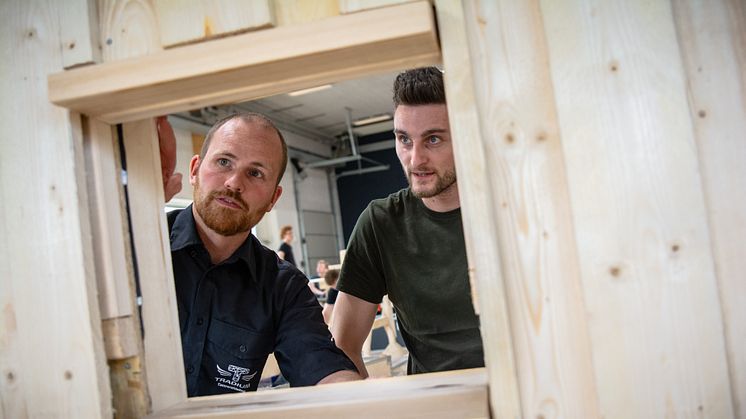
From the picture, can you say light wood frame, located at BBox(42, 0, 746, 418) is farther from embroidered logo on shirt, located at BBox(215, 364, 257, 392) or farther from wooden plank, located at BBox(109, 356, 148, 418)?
embroidered logo on shirt, located at BBox(215, 364, 257, 392)

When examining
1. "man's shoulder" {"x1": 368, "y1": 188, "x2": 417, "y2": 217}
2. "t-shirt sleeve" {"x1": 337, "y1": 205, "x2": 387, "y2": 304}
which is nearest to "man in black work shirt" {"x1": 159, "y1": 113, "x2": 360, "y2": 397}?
"t-shirt sleeve" {"x1": 337, "y1": 205, "x2": 387, "y2": 304}

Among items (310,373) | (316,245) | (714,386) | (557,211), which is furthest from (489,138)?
(316,245)

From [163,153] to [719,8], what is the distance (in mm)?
1668

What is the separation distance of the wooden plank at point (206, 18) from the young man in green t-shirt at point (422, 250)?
120 centimetres

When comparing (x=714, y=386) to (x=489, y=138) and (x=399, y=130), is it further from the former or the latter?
(x=399, y=130)

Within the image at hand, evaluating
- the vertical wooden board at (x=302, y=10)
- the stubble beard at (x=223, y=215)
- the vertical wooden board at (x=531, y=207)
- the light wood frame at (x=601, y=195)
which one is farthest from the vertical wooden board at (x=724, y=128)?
the stubble beard at (x=223, y=215)

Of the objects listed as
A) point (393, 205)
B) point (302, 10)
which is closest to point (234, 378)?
point (393, 205)

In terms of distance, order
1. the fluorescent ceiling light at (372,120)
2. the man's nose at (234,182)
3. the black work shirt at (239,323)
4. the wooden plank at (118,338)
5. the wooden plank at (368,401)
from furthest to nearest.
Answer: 1. the fluorescent ceiling light at (372,120)
2. the man's nose at (234,182)
3. the black work shirt at (239,323)
4. the wooden plank at (118,338)
5. the wooden plank at (368,401)

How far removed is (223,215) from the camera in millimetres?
2080

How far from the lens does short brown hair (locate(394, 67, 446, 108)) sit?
213 cm

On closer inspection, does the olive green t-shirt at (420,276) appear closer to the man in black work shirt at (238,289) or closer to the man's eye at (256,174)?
the man in black work shirt at (238,289)

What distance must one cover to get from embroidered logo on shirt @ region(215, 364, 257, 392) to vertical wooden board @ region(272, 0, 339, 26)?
140 centimetres

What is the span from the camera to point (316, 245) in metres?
13.8

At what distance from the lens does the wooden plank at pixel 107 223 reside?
1125mm
